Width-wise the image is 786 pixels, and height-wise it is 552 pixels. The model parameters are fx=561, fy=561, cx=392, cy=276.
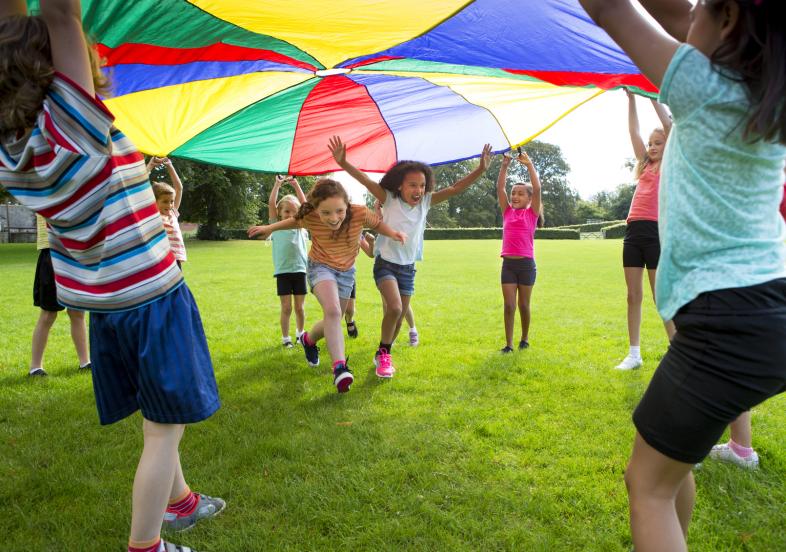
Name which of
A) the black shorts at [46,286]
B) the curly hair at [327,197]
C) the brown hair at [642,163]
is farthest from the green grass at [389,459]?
the brown hair at [642,163]

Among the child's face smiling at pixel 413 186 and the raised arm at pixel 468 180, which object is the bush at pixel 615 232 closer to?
the raised arm at pixel 468 180

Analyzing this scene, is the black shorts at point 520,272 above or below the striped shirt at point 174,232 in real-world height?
below

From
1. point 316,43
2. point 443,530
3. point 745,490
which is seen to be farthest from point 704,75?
point 316,43

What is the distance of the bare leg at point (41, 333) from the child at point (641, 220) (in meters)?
4.72

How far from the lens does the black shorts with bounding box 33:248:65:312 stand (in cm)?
450

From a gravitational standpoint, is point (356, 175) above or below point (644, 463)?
above

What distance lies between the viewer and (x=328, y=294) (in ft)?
14.0

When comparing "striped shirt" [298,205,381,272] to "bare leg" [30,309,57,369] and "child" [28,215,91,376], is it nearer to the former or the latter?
"child" [28,215,91,376]

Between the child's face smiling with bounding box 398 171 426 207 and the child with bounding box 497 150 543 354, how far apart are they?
1.01 m

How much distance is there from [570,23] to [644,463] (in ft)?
9.35

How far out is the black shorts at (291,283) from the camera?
238 inches

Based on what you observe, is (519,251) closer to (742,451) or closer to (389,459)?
(742,451)

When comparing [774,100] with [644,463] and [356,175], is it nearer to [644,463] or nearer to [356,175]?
[644,463]

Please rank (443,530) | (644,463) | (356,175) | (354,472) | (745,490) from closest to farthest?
(644,463) → (443,530) → (745,490) → (354,472) → (356,175)
